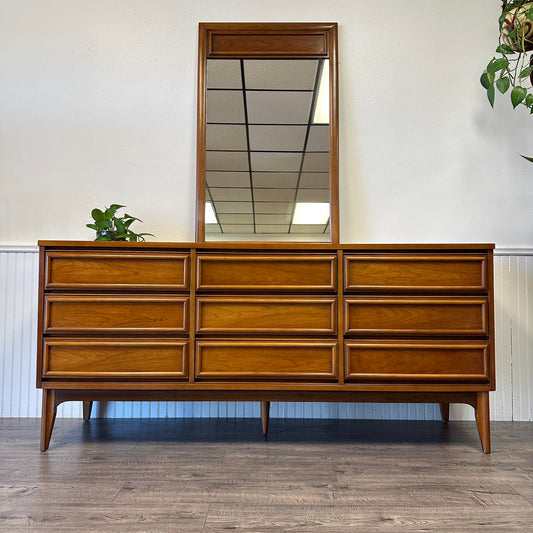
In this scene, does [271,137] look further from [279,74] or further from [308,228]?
[308,228]

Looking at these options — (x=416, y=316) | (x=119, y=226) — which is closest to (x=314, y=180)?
(x=416, y=316)

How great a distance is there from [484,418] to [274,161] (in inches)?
61.9

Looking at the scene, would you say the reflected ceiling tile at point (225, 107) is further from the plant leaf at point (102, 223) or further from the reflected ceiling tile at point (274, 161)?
the plant leaf at point (102, 223)

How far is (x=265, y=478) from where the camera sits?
64.9 inches

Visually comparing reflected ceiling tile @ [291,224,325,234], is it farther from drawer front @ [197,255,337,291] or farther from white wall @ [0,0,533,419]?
drawer front @ [197,255,337,291]

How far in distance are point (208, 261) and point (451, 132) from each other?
1.56 m

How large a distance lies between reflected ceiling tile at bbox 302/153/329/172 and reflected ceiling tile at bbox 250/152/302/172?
0.04 metres

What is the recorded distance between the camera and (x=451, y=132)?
102 inches

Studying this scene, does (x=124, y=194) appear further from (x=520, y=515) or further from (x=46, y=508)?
(x=520, y=515)

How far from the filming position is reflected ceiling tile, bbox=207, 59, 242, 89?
8.36 ft

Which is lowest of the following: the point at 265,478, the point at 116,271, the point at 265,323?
the point at 265,478

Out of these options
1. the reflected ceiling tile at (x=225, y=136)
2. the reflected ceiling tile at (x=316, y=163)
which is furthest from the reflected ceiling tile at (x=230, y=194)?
the reflected ceiling tile at (x=316, y=163)

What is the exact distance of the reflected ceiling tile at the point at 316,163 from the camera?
2516 millimetres

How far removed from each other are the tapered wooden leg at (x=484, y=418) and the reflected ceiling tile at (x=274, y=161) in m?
1.41
